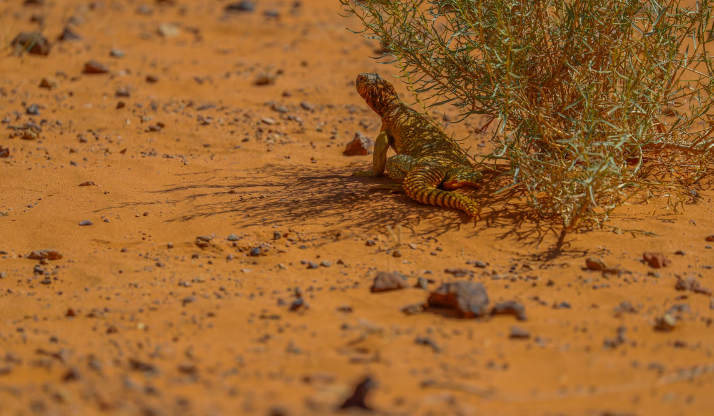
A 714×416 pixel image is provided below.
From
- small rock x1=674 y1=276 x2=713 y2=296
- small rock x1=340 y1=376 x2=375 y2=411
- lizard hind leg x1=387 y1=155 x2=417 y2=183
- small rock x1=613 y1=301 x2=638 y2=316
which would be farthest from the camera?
lizard hind leg x1=387 y1=155 x2=417 y2=183

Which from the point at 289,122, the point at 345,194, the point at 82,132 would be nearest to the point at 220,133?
the point at 289,122

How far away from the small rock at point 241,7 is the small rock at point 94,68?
5.55 m

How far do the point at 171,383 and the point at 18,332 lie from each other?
146 centimetres

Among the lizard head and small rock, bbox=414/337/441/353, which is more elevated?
the lizard head

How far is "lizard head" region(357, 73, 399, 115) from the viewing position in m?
7.18

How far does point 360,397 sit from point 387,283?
158 centimetres

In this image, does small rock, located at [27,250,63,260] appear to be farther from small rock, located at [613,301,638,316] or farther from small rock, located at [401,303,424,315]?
small rock, located at [613,301,638,316]

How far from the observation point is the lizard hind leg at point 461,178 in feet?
19.9

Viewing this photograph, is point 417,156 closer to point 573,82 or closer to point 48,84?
point 573,82

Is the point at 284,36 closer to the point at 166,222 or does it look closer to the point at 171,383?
the point at 166,222

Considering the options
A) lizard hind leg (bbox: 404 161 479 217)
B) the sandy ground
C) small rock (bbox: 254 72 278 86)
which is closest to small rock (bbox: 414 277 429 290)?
the sandy ground

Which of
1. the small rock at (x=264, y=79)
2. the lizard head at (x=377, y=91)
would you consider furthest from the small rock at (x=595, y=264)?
the small rock at (x=264, y=79)

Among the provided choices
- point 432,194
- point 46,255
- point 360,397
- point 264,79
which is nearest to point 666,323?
point 360,397

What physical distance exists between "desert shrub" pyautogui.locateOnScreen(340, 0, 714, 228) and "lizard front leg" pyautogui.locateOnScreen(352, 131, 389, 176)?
0.99m
